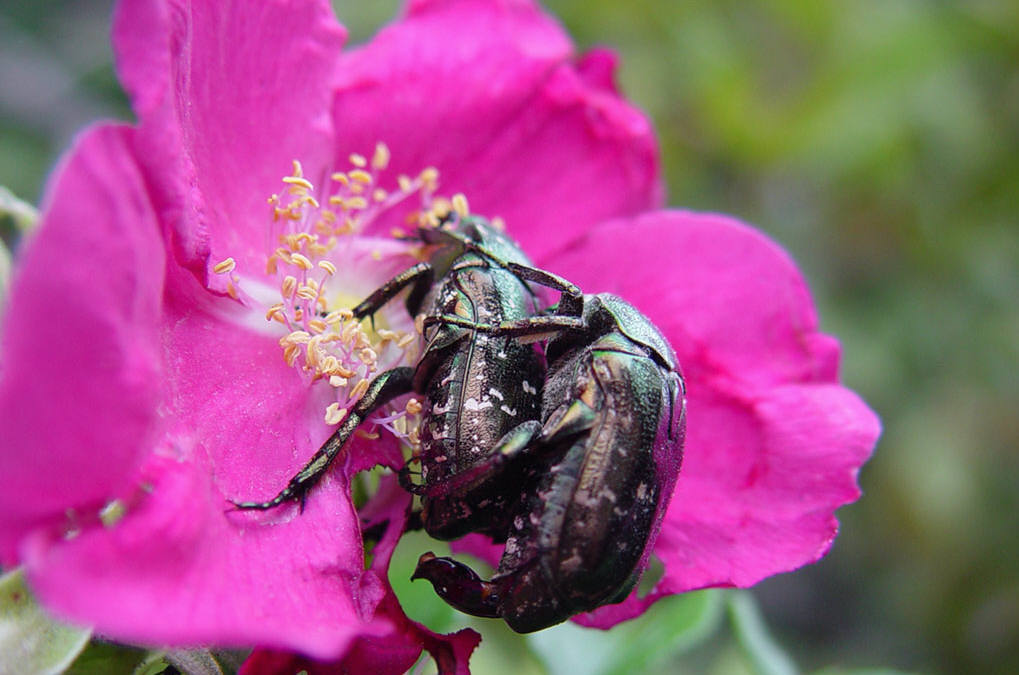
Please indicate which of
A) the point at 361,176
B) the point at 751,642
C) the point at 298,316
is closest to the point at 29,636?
the point at 298,316

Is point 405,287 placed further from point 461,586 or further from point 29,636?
point 29,636

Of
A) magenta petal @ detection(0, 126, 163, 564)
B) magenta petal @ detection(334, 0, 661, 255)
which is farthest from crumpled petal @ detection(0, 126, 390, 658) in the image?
magenta petal @ detection(334, 0, 661, 255)

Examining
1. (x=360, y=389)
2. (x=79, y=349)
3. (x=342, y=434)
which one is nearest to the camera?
(x=79, y=349)

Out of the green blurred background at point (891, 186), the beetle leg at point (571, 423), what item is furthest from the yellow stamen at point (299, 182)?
the green blurred background at point (891, 186)

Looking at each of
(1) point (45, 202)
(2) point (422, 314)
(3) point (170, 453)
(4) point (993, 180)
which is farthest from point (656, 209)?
(4) point (993, 180)

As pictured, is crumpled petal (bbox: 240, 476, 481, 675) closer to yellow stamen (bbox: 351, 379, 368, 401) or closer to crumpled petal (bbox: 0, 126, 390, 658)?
crumpled petal (bbox: 0, 126, 390, 658)

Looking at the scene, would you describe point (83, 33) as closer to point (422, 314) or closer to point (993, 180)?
point (422, 314)

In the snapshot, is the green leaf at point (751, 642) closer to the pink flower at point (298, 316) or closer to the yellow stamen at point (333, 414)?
the pink flower at point (298, 316)
